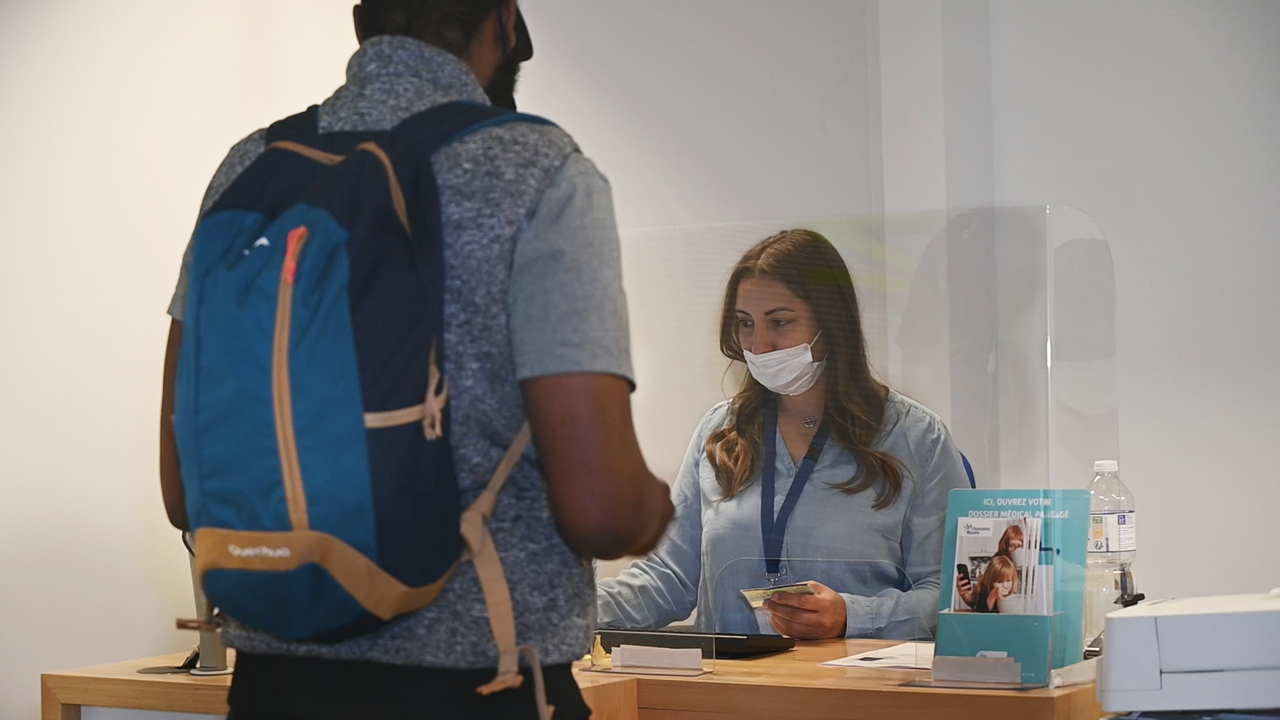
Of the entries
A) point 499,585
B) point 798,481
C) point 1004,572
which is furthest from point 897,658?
point 499,585

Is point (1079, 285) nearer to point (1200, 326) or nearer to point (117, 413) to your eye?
point (1200, 326)

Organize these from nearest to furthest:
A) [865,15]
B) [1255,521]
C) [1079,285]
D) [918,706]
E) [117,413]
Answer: [918,706] → [1079,285] → [117,413] → [1255,521] → [865,15]

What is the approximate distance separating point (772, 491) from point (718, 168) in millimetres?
1234

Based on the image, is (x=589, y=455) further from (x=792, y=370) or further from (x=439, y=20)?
(x=792, y=370)

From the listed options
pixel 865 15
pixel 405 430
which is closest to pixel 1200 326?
pixel 865 15

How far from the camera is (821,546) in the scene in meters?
2.34

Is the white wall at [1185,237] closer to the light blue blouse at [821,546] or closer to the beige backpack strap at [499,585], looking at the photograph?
the light blue blouse at [821,546]

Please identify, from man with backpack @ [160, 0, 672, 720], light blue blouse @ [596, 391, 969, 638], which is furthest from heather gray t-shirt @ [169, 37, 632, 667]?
light blue blouse @ [596, 391, 969, 638]

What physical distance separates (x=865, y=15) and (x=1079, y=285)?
1560 mm

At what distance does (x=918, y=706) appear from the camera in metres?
1.86

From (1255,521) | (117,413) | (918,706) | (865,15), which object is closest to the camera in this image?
(918,706)

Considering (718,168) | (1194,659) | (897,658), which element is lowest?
(897,658)

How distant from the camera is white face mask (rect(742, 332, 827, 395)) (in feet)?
7.70

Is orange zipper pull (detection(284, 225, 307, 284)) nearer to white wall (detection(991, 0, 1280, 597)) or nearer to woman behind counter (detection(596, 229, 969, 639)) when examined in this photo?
woman behind counter (detection(596, 229, 969, 639))
